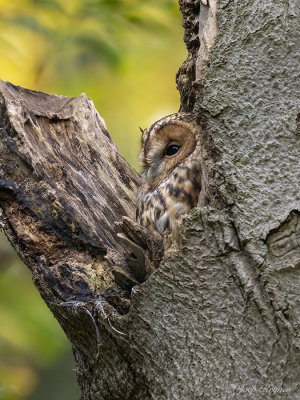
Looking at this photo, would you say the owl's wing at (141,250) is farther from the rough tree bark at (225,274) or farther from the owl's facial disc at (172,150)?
the owl's facial disc at (172,150)

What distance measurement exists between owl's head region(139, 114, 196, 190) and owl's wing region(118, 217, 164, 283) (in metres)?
0.65

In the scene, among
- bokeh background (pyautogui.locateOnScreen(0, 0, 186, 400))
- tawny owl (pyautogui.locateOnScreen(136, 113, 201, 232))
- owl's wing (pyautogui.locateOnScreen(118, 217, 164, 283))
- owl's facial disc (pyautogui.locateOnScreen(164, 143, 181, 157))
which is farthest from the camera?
bokeh background (pyautogui.locateOnScreen(0, 0, 186, 400))

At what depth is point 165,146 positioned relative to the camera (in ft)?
8.42

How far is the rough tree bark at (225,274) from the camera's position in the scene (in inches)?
59.2

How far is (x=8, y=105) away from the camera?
7.44 ft

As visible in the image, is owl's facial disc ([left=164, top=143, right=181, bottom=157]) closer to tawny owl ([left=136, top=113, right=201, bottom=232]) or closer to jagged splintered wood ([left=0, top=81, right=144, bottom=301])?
tawny owl ([left=136, top=113, right=201, bottom=232])

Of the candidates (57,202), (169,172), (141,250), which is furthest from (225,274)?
(169,172)

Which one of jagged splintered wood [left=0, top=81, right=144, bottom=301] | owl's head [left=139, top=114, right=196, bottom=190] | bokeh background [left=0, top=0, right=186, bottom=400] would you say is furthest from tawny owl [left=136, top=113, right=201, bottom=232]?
bokeh background [left=0, top=0, right=186, bottom=400]

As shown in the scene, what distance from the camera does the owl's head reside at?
241 centimetres

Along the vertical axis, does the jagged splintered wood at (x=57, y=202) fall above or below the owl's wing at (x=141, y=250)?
above

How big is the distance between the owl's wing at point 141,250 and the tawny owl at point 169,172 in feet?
1.29

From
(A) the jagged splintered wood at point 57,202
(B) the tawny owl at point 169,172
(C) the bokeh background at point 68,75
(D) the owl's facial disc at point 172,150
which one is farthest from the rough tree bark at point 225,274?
(C) the bokeh background at point 68,75

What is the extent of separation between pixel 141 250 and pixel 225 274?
39cm

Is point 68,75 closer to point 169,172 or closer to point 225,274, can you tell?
point 169,172
